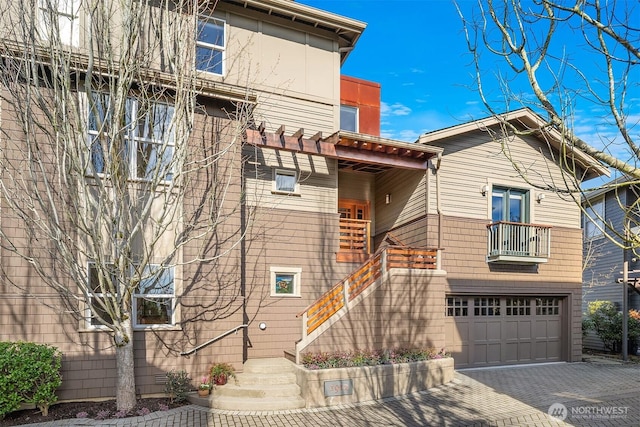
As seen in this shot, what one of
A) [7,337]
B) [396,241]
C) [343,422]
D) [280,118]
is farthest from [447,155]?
[7,337]

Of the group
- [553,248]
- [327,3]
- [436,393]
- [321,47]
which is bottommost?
[436,393]

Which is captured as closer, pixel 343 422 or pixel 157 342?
pixel 343 422

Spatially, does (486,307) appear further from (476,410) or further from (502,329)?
(476,410)

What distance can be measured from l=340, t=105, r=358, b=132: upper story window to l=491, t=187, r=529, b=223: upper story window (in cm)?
462

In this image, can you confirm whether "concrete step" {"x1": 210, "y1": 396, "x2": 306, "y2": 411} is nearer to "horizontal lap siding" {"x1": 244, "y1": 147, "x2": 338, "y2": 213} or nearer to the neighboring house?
"horizontal lap siding" {"x1": 244, "y1": 147, "x2": 338, "y2": 213}

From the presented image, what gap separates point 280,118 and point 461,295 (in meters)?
6.94

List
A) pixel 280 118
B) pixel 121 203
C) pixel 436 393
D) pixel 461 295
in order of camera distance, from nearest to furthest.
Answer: pixel 121 203 < pixel 436 393 < pixel 280 118 < pixel 461 295

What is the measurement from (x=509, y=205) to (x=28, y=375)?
12.2 m

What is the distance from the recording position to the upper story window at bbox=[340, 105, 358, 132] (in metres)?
13.0

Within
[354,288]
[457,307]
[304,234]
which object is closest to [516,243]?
[457,307]

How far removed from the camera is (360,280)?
32.0ft

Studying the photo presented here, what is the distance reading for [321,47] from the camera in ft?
37.8

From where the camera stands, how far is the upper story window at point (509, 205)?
1248cm

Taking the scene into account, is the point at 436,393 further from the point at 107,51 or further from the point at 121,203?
the point at 107,51
